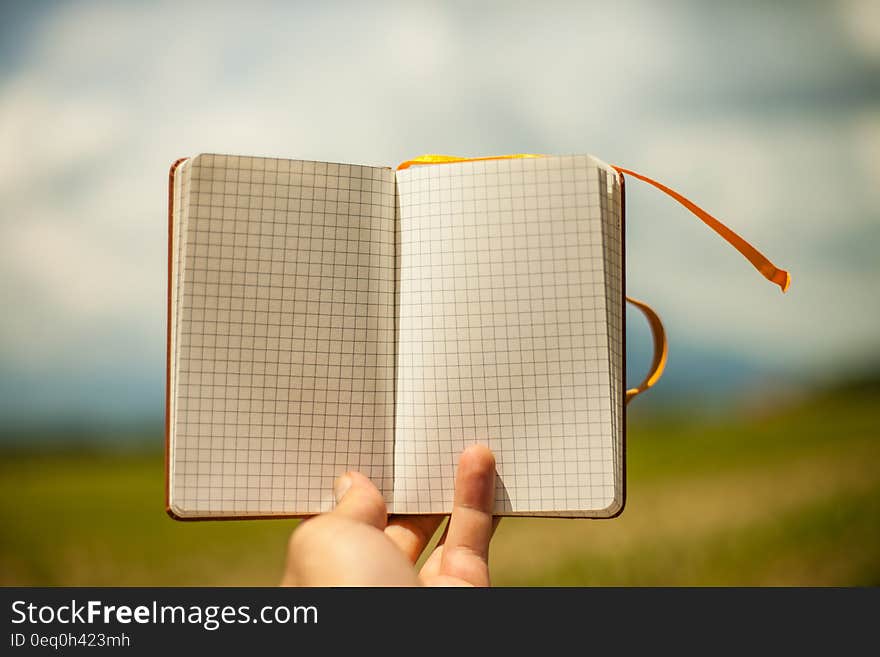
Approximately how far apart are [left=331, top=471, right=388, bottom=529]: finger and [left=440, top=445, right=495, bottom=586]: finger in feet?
0.23

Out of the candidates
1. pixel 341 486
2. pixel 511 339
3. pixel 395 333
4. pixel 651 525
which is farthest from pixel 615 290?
pixel 651 525

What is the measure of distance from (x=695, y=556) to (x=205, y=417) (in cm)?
159

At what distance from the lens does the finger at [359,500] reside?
62 cm

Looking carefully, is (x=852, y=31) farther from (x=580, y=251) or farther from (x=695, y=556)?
(x=580, y=251)

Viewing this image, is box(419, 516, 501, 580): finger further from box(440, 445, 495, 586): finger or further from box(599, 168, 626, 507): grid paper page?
box(599, 168, 626, 507): grid paper page

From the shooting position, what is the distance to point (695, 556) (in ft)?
6.19

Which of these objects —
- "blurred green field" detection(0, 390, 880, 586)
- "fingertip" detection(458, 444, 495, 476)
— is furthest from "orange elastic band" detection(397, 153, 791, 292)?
"blurred green field" detection(0, 390, 880, 586)

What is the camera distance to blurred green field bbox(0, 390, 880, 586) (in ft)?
6.01

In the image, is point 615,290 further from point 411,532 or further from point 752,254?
point 411,532

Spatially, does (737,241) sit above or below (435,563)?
above

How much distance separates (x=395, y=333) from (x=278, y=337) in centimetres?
11

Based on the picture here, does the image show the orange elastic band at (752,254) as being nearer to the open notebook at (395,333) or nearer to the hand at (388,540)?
the open notebook at (395,333)

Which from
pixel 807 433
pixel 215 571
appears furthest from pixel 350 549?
pixel 807 433

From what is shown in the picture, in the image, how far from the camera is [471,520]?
0.67 metres
